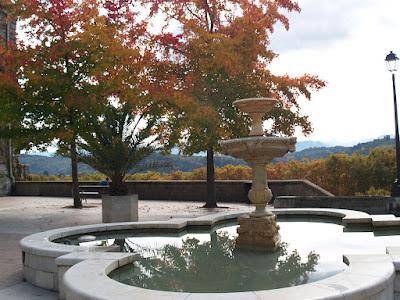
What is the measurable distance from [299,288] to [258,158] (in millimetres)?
3501

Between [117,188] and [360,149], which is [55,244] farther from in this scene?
[360,149]

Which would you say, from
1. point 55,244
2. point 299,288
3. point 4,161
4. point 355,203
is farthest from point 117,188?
point 4,161

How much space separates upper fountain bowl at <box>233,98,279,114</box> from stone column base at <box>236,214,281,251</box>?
6.02ft

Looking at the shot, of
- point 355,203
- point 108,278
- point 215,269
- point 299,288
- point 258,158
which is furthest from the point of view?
point 355,203

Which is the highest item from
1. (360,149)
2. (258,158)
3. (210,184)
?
(360,149)

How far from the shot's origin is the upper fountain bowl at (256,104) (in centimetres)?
757

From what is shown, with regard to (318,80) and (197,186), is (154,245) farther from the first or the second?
(197,186)

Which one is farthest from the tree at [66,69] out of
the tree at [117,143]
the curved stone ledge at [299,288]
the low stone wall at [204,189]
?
the curved stone ledge at [299,288]

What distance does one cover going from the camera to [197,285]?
559 centimetres

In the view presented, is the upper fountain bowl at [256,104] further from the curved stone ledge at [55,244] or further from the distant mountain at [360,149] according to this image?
the distant mountain at [360,149]

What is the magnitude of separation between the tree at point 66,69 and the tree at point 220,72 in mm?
1677

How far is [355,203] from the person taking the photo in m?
14.7

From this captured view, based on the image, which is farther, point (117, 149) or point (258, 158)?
point (117, 149)

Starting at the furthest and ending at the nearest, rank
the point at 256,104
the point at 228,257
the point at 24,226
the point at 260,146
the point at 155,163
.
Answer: the point at 155,163, the point at 24,226, the point at 256,104, the point at 260,146, the point at 228,257
